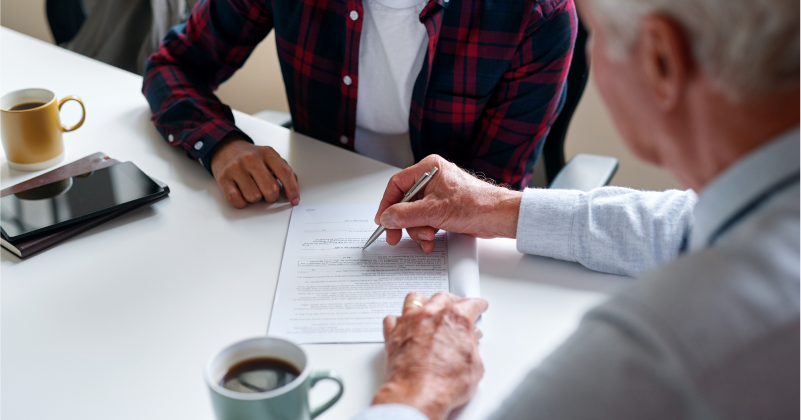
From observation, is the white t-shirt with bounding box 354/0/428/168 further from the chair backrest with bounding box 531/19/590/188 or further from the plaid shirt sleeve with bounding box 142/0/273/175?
the chair backrest with bounding box 531/19/590/188

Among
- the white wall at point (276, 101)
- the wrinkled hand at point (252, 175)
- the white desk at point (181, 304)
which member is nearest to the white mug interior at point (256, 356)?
the white desk at point (181, 304)

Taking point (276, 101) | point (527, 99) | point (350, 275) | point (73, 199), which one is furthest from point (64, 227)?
point (276, 101)

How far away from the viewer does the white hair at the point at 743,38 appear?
1.26ft

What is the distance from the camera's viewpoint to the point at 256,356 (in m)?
0.56

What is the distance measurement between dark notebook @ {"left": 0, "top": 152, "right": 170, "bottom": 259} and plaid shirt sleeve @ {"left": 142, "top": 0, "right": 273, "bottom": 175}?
0.42ft

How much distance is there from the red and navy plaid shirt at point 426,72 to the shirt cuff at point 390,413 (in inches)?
25.3

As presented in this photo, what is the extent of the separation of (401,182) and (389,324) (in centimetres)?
27

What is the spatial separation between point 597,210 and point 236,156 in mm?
592

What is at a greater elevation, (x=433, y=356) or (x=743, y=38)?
(x=743, y=38)

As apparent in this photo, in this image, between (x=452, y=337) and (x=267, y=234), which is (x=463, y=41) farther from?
(x=452, y=337)

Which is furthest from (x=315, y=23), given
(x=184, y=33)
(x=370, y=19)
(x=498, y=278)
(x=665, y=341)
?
(x=665, y=341)

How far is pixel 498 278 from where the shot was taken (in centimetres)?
81

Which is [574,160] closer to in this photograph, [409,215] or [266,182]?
[409,215]

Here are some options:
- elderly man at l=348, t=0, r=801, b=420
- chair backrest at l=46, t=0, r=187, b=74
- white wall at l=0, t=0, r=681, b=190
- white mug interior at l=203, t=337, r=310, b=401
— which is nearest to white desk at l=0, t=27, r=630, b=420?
white mug interior at l=203, t=337, r=310, b=401
